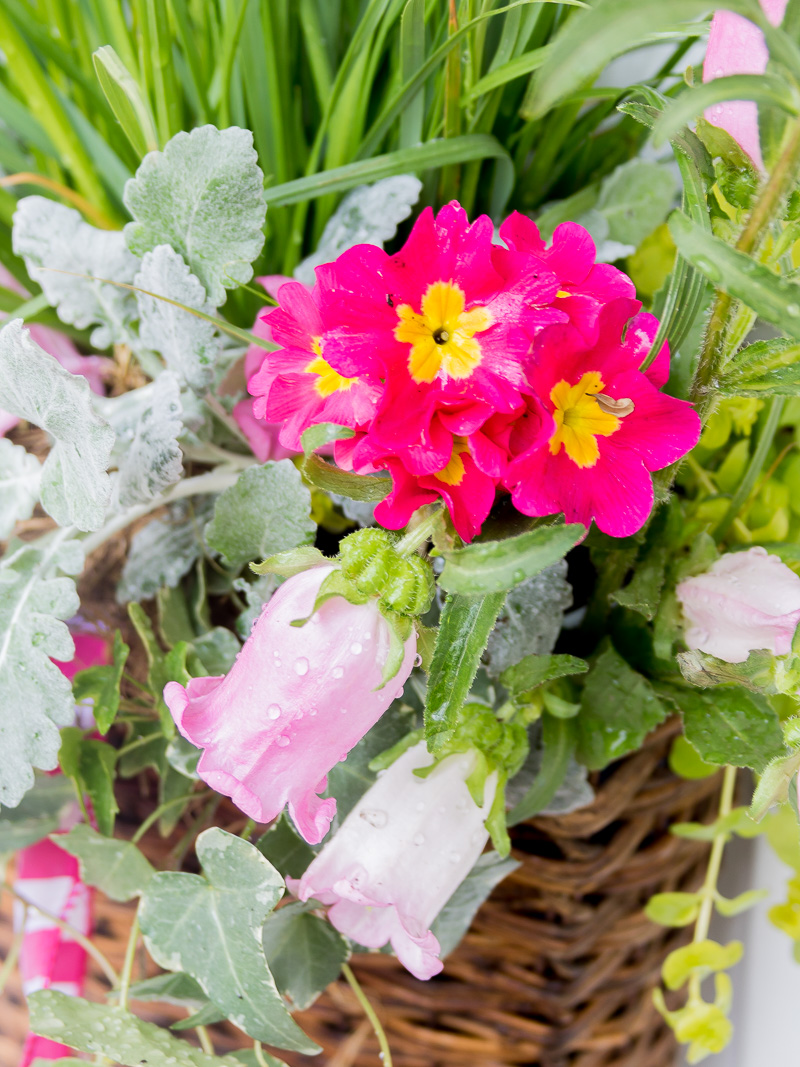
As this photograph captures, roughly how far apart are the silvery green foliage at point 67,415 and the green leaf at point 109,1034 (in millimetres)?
252

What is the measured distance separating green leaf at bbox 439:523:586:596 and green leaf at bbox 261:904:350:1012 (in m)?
0.27

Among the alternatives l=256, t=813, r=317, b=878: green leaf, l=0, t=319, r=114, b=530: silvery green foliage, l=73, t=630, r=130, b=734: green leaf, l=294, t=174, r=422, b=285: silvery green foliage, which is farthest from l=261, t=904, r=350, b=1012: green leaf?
l=294, t=174, r=422, b=285: silvery green foliage

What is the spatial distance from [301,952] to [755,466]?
35cm

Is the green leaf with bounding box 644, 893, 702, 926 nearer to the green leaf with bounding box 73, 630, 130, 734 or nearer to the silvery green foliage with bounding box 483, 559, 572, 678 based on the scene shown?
the silvery green foliage with bounding box 483, 559, 572, 678

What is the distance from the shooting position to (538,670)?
1.22ft

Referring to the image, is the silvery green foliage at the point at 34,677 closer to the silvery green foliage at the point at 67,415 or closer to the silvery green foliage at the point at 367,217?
the silvery green foliage at the point at 67,415

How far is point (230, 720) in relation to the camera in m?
0.31

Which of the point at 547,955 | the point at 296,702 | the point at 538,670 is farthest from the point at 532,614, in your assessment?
the point at 547,955

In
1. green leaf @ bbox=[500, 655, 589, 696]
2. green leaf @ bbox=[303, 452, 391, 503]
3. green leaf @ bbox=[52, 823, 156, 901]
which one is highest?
green leaf @ bbox=[303, 452, 391, 503]

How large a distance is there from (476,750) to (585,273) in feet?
0.71

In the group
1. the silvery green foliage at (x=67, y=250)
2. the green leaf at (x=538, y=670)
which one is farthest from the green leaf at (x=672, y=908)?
the silvery green foliage at (x=67, y=250)

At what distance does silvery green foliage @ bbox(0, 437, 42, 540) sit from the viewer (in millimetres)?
450

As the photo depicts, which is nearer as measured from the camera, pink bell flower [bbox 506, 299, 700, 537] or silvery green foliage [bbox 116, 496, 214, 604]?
pink bell flower [bbox 506, 299, 700, 537]

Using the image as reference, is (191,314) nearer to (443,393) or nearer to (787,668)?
(443,393)
